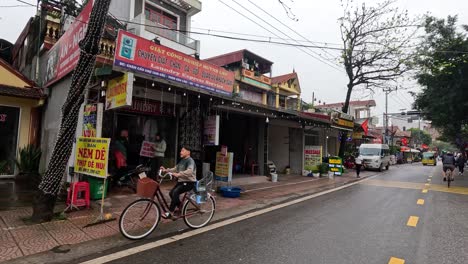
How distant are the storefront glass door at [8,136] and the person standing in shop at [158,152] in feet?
17.2

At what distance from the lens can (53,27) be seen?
11.0 meters

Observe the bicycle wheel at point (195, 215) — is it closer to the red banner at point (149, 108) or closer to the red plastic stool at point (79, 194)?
the red plastic stool at point (79, 194)

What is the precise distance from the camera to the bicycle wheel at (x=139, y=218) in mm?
4711

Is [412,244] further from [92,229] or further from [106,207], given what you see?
[106,207]

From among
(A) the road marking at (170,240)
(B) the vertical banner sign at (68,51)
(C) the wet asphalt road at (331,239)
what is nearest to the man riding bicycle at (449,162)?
(C) the wet asphalt road at (331,239)

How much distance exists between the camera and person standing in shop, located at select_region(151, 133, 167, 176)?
390 inches

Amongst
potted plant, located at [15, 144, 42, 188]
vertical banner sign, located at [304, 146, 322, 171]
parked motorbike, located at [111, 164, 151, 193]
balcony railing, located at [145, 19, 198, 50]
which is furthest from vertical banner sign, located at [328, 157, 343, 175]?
potted plant, located at [15, 144, 42, 188]

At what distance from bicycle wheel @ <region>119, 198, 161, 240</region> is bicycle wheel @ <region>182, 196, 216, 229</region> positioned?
0.65 metres

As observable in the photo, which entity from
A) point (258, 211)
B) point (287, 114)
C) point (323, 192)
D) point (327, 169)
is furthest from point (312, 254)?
point (327, 169)

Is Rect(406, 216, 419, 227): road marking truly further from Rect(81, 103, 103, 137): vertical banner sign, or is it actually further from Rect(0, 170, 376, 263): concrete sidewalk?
Rect(81, 103, 103, 137): vertical banner sign

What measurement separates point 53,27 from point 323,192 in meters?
12.6

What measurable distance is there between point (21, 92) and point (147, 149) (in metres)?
4.99

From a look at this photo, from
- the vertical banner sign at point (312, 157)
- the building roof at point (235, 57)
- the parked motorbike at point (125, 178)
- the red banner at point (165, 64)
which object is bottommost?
the parked motorbike at point (125, 178)

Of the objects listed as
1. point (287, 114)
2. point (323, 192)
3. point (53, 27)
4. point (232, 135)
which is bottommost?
point (323, 192)
